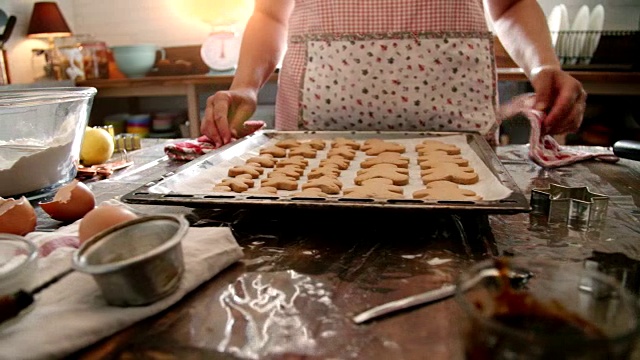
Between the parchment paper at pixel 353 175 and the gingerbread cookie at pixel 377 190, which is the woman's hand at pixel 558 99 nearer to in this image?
the parchment paper at pixel 353 175

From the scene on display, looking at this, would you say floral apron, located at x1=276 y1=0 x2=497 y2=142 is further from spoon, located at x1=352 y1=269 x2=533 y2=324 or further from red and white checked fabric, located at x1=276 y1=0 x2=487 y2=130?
spoon, located at x1=352 y1=269 x2=533 y2=324

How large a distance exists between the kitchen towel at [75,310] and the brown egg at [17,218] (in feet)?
Answer: 0.53

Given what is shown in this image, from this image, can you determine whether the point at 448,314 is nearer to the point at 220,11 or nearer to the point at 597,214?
the point at 597,214

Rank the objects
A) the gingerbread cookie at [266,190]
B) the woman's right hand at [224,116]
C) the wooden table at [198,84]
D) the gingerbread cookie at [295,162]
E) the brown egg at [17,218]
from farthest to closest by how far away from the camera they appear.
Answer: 1. the wooden table at [198,84]
2. the woman's right hand at [224,116]
3. the gingerbread cookie at [295,162]
4. the gingerbread cookie at [266,190]
5. the brown egg at [17,218]

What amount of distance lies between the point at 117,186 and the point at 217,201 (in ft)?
1.69

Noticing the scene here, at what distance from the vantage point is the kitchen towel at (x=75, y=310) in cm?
54

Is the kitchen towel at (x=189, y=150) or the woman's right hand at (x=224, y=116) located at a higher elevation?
the woman's right hand at (x=224, y=116)

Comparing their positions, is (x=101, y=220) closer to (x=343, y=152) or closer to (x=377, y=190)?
(x=377, y=190)

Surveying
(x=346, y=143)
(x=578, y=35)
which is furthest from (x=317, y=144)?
(x=578, y=35)

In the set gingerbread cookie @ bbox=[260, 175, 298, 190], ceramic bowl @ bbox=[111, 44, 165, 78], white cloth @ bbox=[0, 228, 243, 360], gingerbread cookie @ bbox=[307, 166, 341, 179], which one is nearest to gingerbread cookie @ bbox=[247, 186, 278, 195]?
gingerbread cookie @ bbox=[260, 175, 298, 190]

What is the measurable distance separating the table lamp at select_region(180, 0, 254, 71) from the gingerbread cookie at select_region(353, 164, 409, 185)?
7.87 ft

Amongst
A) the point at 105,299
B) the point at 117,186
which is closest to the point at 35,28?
the point at 117,186

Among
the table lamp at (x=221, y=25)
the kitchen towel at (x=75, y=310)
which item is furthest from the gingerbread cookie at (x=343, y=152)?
the table lamp at (x=221, y=25)

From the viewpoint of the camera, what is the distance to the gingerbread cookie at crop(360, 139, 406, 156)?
1434mm
